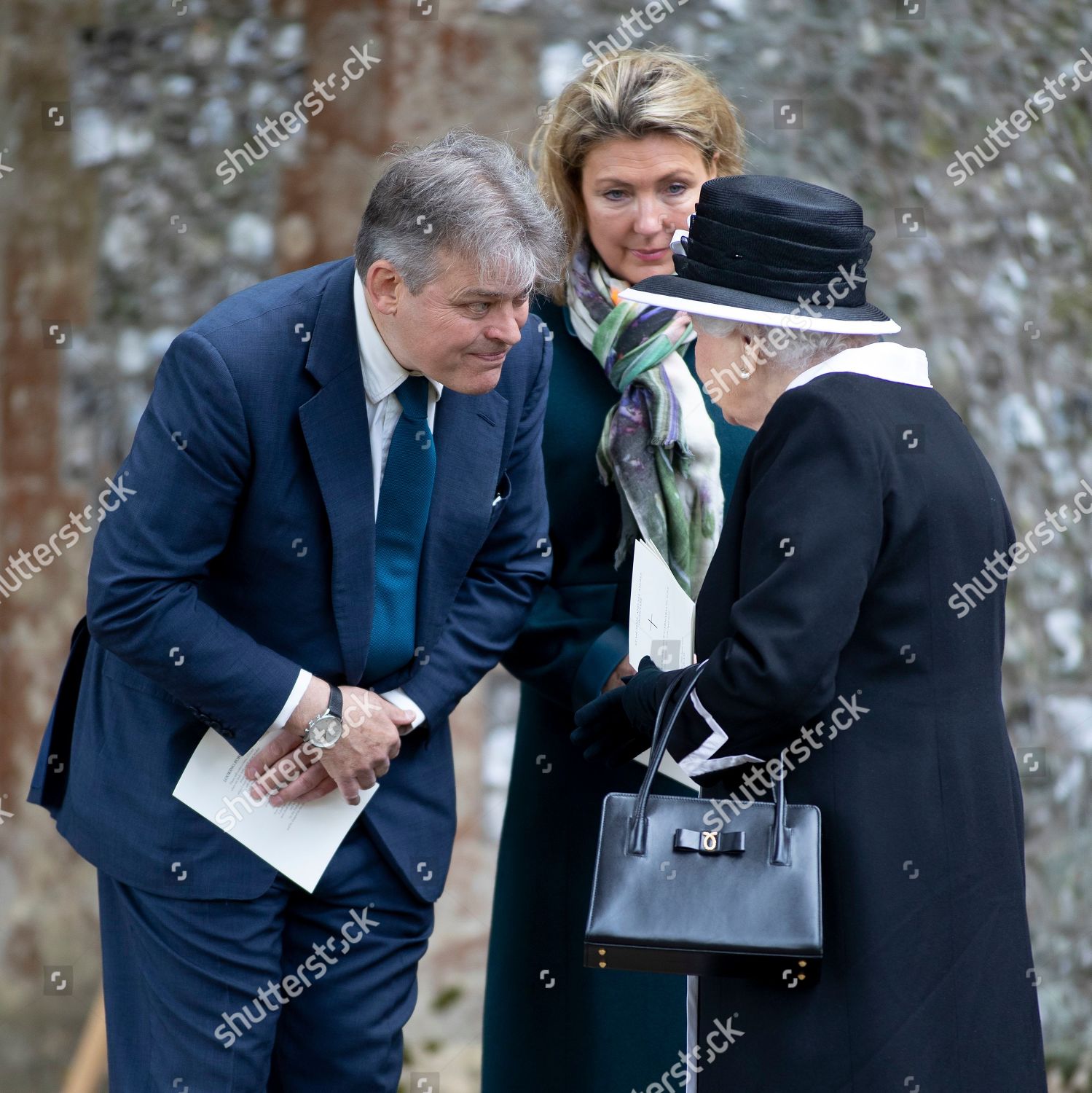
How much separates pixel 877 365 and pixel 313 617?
2.98ft

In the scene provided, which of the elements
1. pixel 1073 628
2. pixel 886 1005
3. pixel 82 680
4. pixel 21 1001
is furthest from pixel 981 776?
pixel 21 1001

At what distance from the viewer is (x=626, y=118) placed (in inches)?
101

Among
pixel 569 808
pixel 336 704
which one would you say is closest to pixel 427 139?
pixel 569 808

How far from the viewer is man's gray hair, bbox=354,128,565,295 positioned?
6.68 ft

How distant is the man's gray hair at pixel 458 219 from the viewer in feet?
6.68

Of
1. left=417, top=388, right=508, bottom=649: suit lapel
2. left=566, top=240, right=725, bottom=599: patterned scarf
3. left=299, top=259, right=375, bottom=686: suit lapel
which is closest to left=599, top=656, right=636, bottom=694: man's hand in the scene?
left=566, top=240, right=725, bottom=599: patterned scarf

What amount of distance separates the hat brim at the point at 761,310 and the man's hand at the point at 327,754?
0.73 metres

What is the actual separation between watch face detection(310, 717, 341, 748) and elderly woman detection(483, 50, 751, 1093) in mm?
489

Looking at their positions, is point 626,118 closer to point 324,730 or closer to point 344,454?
point 344,454

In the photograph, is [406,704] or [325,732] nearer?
[325,732]

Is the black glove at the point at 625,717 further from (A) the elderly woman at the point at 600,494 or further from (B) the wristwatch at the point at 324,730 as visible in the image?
(B) the wristwatch at the point at 324,730

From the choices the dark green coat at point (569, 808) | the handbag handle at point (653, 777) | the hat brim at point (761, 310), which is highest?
the hat brim at point (761, 310)

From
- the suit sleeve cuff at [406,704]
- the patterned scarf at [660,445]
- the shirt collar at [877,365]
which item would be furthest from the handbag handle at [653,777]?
the patterned scarf at [660,445]

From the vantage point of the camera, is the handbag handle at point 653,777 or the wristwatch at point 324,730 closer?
the handbag handle at point 653,777
